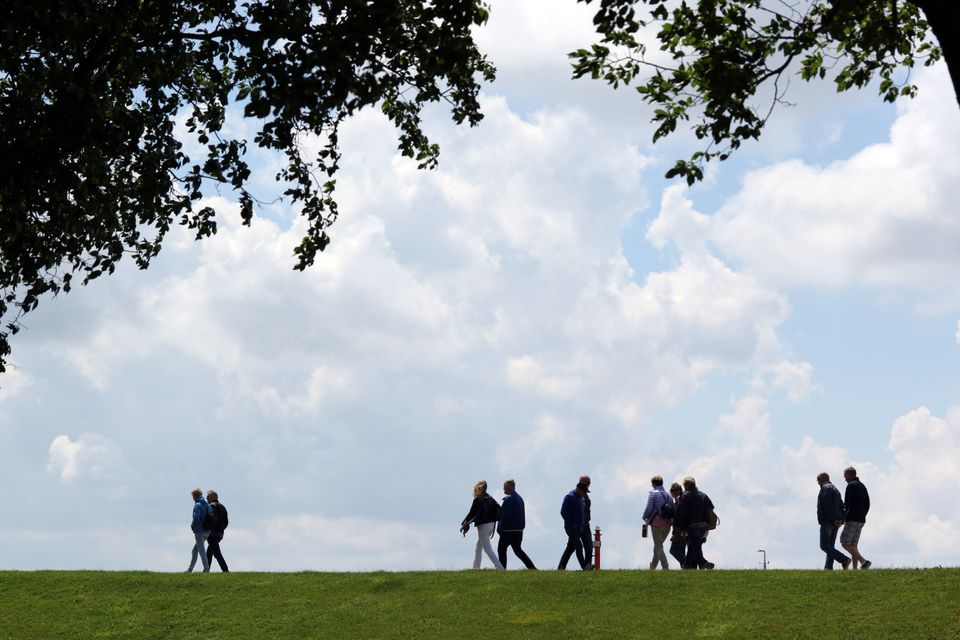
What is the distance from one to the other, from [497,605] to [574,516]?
3.94 meters

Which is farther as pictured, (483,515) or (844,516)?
(483,515)

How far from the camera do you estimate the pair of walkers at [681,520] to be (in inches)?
1021

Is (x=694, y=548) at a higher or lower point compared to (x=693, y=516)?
lower

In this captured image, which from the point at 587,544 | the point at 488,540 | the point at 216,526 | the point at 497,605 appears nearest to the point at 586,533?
the point at 587,544

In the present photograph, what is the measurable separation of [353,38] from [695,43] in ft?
16.5

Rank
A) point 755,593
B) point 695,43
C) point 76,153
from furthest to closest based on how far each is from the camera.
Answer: point 755,593 < point 76,153 < point 695,43

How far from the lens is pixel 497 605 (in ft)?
76.7

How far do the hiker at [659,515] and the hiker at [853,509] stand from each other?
12.2 ft

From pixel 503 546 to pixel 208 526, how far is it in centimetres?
742

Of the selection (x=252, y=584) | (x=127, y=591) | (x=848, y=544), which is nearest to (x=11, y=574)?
A: (x=127, y=591)

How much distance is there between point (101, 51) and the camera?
19188 millimetres

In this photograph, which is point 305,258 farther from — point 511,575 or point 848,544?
point 848,544

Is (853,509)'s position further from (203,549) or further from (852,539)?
(203,549)

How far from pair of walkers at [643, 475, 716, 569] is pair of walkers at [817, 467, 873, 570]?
238 cm
